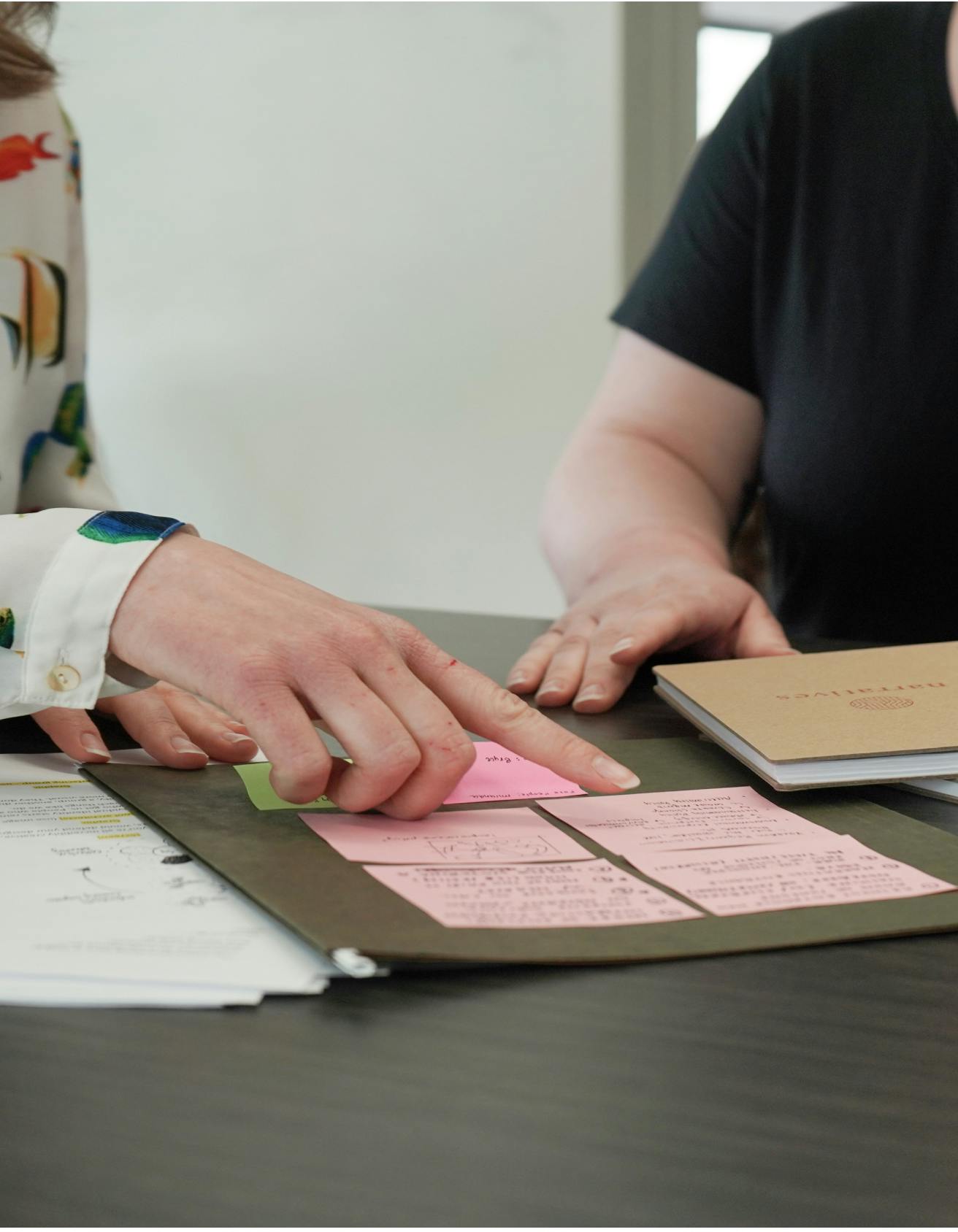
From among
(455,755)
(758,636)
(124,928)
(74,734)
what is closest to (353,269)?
(758,636)

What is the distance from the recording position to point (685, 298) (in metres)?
1.18

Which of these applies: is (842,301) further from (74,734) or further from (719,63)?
(719,63)

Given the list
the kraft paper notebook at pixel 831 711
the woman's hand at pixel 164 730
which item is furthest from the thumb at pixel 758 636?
the woman's hand at pixel 164 730

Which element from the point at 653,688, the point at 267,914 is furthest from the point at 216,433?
the point at 267,914

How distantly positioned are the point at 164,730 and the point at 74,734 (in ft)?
0.17

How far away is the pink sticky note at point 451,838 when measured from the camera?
0.46m

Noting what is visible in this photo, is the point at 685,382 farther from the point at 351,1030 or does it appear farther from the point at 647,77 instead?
the point at 647,77

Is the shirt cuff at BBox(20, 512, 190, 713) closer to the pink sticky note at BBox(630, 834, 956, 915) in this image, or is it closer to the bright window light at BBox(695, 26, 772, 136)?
the pink sticky note at BBox(630, 834, 956, 915)

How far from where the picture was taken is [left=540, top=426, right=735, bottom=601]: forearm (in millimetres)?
960

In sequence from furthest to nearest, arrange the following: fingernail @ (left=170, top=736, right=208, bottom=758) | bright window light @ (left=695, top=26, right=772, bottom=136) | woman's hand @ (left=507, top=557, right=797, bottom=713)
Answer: bright window light @ (left=695, top=26, right=772, bottom=136) < woman's hand @ (left=507, top=557, right=797, bottom=713) < fingernail @ (left=170, top=736, right=208, bottom=758)

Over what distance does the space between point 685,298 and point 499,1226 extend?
1.03m

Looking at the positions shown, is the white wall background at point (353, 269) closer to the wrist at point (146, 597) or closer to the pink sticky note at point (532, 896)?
the wrist at point (146, 597)

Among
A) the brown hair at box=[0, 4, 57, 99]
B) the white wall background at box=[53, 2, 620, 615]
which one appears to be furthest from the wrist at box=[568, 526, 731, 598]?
the white wall background at box=[53, 2, 620, 615]

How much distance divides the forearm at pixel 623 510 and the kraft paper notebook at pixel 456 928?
0.43 meters
